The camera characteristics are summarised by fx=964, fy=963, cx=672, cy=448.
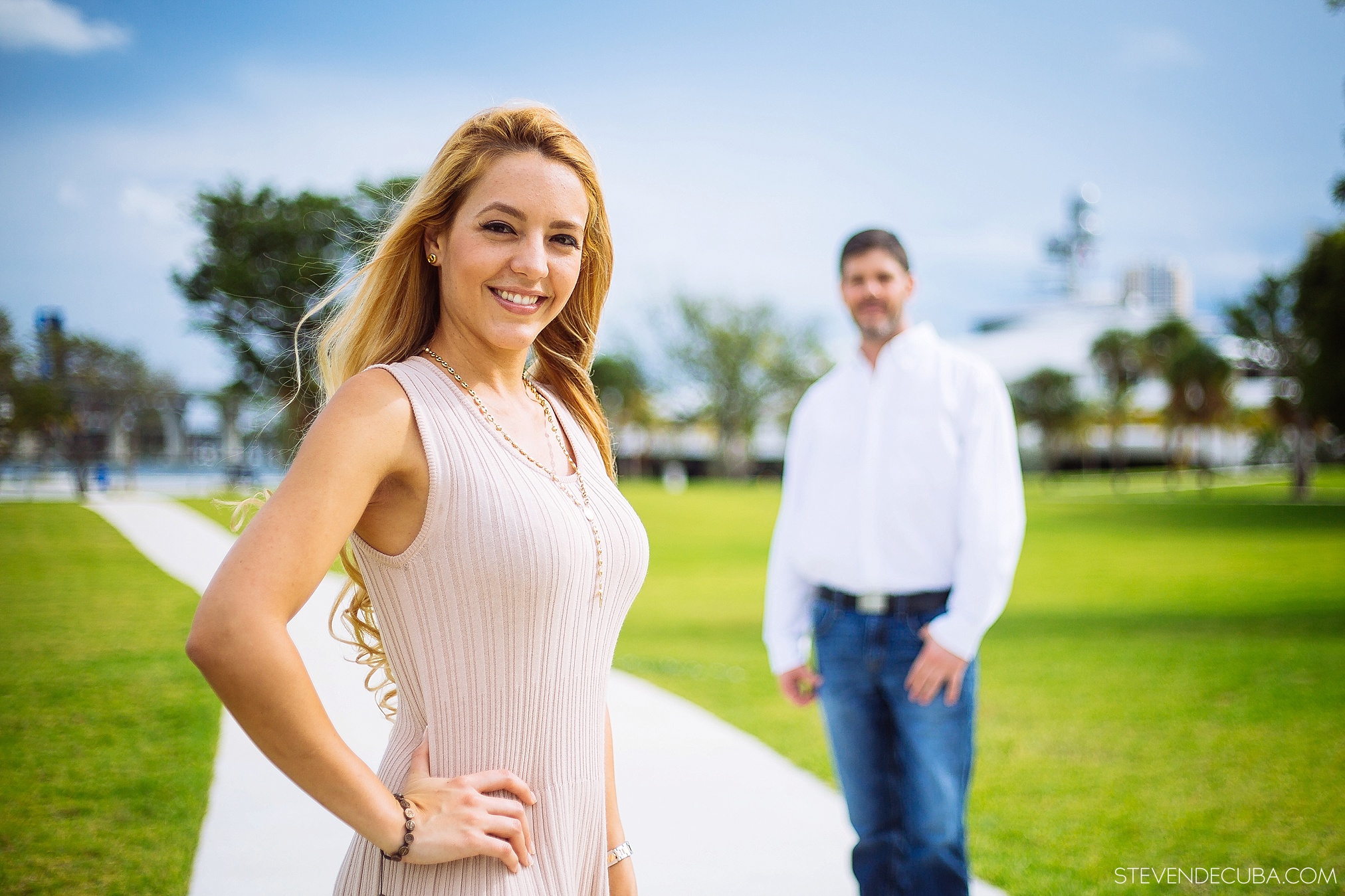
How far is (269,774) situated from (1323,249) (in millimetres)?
25775

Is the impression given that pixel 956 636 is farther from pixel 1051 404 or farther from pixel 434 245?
pixel 1051 404

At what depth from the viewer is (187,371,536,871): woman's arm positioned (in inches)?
48.6

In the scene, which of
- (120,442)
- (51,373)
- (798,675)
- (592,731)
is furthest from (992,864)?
(120,442)

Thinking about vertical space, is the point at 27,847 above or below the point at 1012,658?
above

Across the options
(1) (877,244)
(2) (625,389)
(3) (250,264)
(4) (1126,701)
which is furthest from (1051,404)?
(1) (877,244)

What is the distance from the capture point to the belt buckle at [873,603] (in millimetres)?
3242

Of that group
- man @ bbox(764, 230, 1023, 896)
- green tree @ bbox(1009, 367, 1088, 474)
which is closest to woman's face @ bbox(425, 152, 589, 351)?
man @ bbox(764, 230, 1023, 896)

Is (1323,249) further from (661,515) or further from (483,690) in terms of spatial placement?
(483,690)

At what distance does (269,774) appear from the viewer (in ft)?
17.7

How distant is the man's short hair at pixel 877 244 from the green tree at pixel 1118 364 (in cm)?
6214

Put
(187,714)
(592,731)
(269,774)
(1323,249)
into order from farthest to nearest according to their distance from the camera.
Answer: (1323,249), (187,714), (269,774), (592,731)

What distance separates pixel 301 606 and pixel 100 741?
597cm

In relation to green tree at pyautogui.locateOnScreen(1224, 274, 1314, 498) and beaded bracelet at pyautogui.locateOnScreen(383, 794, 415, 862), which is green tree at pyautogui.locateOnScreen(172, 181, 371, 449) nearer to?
beaded bracelet at pyautogui.locateOnScreen(383, 794, 415, 862)

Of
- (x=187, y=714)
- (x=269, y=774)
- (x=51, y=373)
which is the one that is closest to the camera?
(x=269, y=774)
